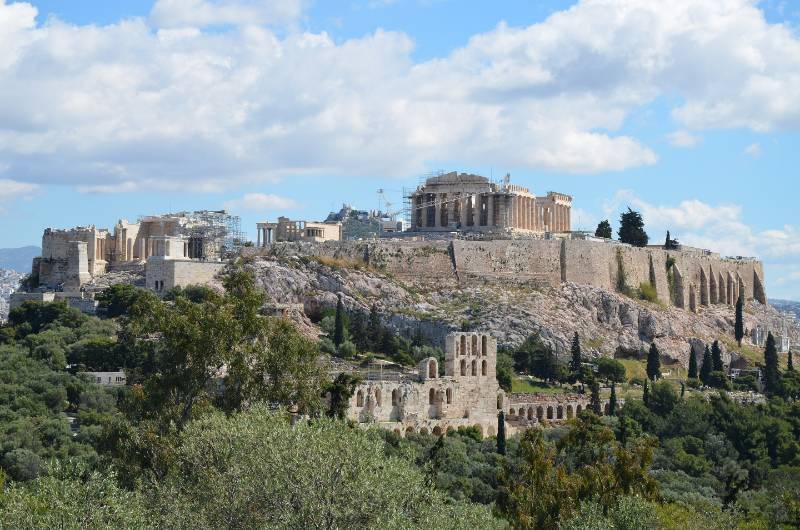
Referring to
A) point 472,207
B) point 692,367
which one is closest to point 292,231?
point 472,207

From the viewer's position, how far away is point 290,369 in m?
45.6

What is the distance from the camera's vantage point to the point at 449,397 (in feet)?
214

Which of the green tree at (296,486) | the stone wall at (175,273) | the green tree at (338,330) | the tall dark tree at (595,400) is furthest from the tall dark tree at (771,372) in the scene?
the green tree at (296,486)

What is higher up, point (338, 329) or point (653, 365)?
point (338, 329)

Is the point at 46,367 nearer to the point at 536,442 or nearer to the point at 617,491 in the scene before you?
the point at 536,442

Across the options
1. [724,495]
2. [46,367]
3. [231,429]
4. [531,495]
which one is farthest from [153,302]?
[724,495]

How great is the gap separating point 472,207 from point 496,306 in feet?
51.2

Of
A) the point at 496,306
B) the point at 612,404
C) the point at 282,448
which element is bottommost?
the point at 612,404

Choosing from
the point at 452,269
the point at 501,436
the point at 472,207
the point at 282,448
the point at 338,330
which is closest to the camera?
the point at 282,448

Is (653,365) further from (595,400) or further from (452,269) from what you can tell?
(452,269)

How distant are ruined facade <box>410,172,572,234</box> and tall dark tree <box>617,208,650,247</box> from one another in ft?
17.6

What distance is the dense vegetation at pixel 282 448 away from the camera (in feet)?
110

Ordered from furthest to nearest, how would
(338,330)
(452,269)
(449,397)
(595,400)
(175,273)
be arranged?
(452,269) < (175,273) < (338,330) < (595,400) < (449,397)

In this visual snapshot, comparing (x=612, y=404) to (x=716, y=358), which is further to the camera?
(x=716, y=358)
